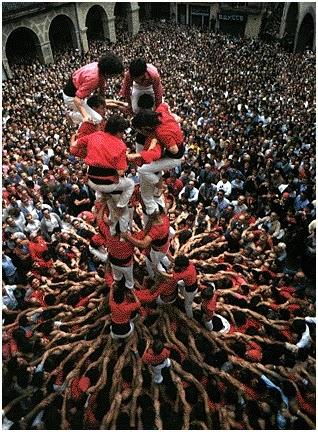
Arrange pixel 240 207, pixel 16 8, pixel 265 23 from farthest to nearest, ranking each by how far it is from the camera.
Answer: pixel 265 23, pixel 16 8, pixel 240 207

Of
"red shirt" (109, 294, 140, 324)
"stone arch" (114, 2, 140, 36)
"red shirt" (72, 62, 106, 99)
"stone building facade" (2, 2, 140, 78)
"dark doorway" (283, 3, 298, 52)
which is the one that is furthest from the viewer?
"stone arch" (114, 2, 140, 36)

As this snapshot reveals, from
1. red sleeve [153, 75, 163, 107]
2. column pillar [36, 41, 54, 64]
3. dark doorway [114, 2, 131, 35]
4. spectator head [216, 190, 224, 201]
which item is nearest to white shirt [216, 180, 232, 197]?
spectator head [216, 190, 224, 201]

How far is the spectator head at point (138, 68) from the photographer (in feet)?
16.9

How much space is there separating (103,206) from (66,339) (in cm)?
240

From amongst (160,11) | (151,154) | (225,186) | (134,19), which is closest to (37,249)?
(151,154)

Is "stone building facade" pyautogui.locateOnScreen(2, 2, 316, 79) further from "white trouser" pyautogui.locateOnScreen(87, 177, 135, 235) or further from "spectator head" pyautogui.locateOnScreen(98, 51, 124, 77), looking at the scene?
"white trouser" pyautogui.locateOnScreen(87, 177, 135, 235)

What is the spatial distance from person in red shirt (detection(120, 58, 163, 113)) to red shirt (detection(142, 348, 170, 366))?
3688mm

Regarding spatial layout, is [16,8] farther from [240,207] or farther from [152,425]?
[152,425]

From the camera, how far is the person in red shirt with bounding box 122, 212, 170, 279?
563 cm

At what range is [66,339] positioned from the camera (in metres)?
6.26

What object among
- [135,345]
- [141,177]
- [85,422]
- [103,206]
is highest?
[141,177]

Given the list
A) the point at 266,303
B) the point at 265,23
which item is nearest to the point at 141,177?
the point at 266,303

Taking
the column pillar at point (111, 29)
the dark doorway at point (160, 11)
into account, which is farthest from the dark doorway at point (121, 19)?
the dark doorway at point (160, 11)

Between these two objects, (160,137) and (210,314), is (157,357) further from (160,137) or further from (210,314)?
(160,137)
